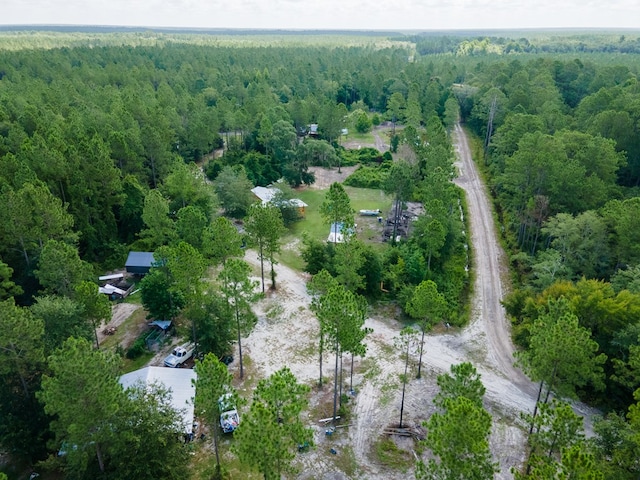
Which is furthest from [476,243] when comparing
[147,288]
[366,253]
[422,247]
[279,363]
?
[147,288]

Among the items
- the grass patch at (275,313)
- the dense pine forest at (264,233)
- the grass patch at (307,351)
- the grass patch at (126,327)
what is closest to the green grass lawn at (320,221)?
the dense pine forest at (264,233)

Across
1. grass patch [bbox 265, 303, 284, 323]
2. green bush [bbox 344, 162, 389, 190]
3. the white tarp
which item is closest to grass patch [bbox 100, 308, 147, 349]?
the white tarp

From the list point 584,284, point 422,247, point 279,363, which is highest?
point 584,284

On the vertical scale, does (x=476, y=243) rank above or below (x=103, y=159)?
below

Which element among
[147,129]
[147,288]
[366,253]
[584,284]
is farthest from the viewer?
[147,129]

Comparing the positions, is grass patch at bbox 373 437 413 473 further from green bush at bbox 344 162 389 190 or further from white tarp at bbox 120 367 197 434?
green bush at bbox 344 162 389 190

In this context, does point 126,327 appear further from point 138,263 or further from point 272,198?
point 272,198

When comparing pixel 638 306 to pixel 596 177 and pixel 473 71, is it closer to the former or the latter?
pixel 596 177

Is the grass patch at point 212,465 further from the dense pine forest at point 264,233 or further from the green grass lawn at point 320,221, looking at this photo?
the green grass lawn at point 320,221
